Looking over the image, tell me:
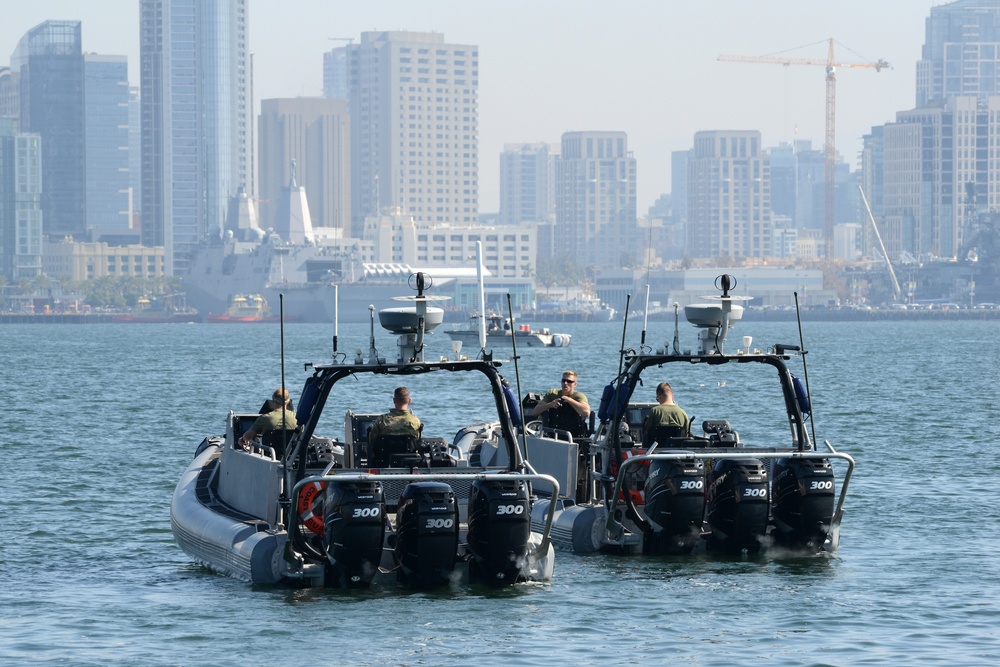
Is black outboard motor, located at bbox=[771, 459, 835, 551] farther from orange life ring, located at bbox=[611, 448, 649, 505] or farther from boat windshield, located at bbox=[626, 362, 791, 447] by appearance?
boat windshield, located at bbox=[626, 362, 791, 447]

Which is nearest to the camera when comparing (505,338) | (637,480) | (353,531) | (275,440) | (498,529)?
(353,531)

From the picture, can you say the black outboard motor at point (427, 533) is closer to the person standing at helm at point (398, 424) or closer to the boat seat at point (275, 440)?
the person standing at helm at point (398, 424)

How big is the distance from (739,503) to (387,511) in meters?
3.34

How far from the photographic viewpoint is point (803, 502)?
16.8 m

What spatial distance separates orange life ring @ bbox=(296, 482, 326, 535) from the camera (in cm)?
1537

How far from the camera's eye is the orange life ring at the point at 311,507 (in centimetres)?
1537

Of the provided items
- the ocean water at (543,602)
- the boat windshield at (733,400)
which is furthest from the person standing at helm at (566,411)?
the ocean water at (543,602)

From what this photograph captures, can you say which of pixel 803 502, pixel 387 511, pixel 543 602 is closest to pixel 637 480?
pixel 803 502

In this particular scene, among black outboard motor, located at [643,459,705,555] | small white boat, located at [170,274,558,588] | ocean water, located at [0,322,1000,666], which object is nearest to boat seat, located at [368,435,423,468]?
small white boat, located at [170,274,558,588]

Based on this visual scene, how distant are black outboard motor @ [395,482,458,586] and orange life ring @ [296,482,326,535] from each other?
82 centimetres

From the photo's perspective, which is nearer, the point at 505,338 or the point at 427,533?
the point at 427,533

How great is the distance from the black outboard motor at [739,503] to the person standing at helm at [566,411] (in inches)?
117

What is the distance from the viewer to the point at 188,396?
57062 mm

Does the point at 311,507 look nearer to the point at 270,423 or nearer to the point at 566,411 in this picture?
the point at 270,423
